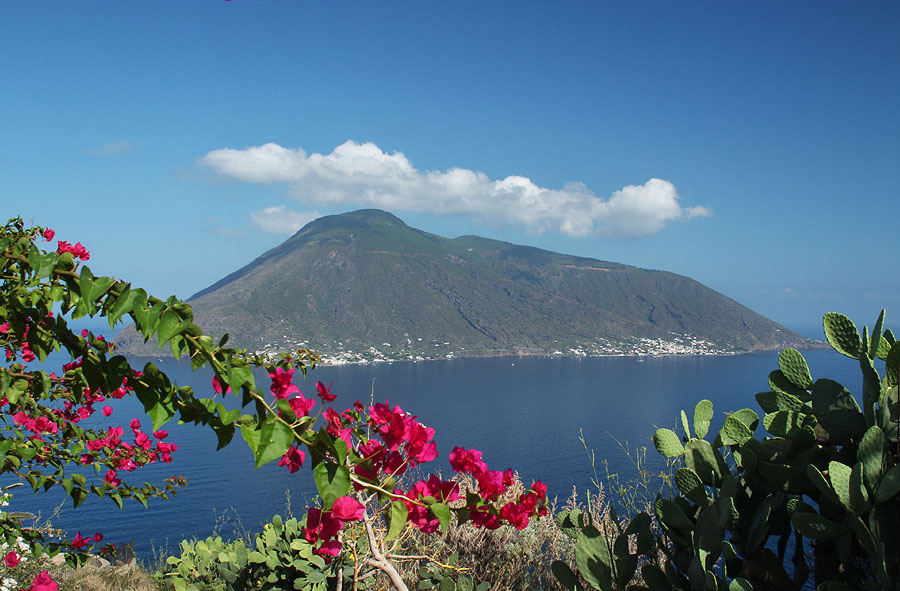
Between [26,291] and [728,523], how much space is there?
182 cm

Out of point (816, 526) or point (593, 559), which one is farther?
point (593, 559)

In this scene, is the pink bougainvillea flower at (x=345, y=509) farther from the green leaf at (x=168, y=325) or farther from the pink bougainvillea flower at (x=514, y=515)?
the pink bougainvillea flower at (x=514, y=515)

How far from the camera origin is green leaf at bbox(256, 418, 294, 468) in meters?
0.84

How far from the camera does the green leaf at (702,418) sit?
1.99 m

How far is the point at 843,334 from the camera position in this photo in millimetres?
1789

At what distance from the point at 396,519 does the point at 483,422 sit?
158 ft

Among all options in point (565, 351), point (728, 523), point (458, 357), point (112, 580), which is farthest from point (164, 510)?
point (565, 351)

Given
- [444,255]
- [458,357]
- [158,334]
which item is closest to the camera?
[158,334]

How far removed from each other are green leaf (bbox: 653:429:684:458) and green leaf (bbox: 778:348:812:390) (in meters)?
0.41

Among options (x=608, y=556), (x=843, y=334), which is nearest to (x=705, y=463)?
(x=608, y=556)

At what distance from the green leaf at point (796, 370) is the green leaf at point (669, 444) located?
0.41 meters

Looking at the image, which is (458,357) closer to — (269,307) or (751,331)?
(269,307)

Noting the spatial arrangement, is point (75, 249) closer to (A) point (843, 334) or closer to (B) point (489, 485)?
(B) point (489, 485)

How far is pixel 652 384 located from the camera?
228ft
